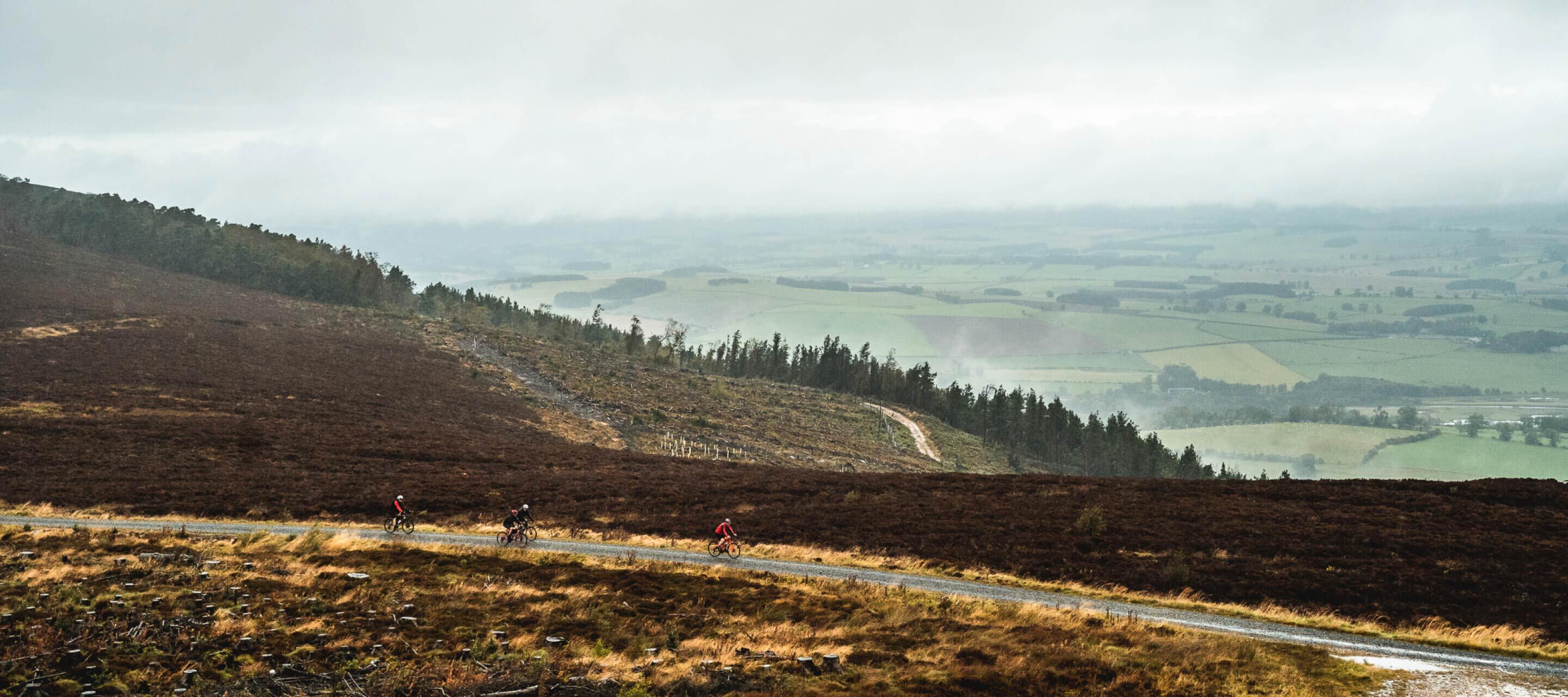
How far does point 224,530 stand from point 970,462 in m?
94.0

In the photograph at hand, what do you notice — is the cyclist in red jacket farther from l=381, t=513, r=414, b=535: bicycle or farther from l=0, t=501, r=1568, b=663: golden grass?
l=381, t=513, r=414, b=535: bicycle

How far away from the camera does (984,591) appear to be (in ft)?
95.2

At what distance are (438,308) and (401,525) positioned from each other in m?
156

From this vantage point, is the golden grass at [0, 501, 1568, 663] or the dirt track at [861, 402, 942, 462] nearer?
the golden grass at [0, 501, 1568, 663]

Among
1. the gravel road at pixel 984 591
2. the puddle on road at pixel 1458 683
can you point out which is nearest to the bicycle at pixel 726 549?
the gravel road at pixel 984 591

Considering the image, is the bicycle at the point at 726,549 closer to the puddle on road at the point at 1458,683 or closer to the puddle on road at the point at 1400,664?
the puddle on road at the point at 1400,664

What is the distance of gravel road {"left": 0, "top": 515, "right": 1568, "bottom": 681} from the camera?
2245 cm

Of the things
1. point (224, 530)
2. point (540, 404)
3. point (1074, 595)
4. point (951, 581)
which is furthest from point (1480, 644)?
point (540, 404)

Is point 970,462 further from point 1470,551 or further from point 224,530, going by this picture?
point 224,530

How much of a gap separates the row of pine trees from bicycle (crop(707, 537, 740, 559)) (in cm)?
10601

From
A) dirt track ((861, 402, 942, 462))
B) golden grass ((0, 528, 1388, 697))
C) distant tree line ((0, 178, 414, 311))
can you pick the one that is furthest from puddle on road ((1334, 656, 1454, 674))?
distant tree line ((0, 178, 414, 311))

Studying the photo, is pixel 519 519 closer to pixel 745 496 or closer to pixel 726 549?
pixel 726 549

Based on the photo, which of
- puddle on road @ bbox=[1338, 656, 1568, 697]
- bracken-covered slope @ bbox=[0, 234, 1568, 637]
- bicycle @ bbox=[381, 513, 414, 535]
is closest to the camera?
puddle on road @ bbox=[1338, 656, 1568, 697]

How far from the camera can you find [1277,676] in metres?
20.0
